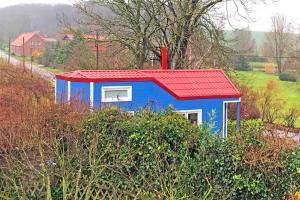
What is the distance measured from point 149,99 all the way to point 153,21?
25.7 ft

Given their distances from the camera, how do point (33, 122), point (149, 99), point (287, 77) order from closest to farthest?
point (33, 122) → point (149, 99) → point (287, 77)

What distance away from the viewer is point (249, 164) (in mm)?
7285

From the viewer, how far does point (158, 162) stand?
26.0 ft

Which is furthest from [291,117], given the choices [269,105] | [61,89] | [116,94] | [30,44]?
[30,44]

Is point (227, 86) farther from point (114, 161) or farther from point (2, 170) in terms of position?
point (2, 170)

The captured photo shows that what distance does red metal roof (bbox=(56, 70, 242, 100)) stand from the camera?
40.3ft

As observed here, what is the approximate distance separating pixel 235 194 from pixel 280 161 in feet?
3.13

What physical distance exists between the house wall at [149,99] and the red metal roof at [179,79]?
0.43 ft

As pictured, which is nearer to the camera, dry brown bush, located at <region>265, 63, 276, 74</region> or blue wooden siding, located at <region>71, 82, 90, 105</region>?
blue wooden siding, located at <region>71, 82, 90, 105</region>

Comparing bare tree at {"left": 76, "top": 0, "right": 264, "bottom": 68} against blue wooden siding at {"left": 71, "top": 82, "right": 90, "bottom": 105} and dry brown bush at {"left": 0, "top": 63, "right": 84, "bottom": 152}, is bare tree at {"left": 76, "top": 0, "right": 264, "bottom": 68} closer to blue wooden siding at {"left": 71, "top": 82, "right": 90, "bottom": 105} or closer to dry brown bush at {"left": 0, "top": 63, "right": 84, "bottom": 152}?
blue wooden siding at {"left": 71, "top": 82, "right": 90, "bottom": 105}

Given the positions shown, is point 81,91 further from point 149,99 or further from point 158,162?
point 158,162

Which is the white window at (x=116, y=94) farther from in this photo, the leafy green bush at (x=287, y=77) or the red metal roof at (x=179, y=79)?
the leafy green bush at (x=287, y=77)

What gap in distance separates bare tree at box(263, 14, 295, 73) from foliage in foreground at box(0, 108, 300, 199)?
122 ft

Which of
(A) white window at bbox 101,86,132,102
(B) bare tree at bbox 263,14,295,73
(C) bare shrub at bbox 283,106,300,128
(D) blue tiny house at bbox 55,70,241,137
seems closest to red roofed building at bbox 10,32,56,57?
(B) bare tree at bbox 263,14,295,73
